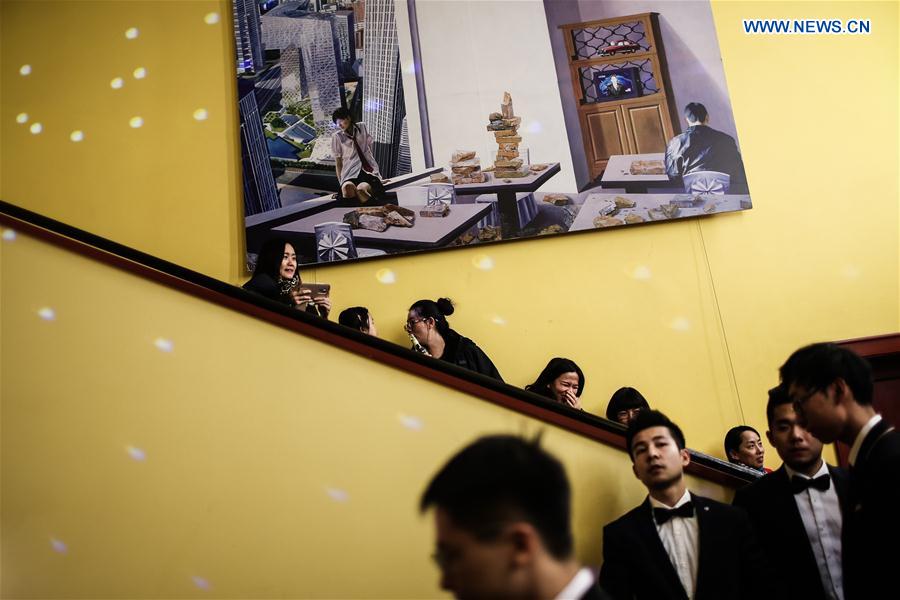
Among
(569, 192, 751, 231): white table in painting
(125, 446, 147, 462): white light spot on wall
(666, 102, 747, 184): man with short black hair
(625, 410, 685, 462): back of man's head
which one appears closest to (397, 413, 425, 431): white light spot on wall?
(625, 410, 685, 462): back of man's head

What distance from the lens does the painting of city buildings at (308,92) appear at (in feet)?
15.7

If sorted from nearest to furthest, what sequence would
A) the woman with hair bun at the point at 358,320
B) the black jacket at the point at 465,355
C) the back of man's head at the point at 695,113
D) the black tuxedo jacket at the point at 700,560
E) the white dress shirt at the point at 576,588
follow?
the white dress shirt at the point at 576,588 → the black tuxedo jacket at the point at 700,560 → the black jacket at the point at 465,355 → the woman with hair bun at the point at 358,320 → the back of man's head at the point at 695,113

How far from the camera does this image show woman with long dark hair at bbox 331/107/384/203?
15.6ft

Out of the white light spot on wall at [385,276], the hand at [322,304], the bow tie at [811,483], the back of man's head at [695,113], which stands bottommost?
the bow tie at [811,483]

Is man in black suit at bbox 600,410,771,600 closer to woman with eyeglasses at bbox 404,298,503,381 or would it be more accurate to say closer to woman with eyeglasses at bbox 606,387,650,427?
woman with eyeglasses at bbox 606,387,650,427

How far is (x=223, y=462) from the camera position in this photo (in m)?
2.70

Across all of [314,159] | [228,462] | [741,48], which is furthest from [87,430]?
[741,48]

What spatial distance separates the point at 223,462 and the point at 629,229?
288 centimetres

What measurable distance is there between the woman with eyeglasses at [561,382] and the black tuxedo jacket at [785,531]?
1291 millimetres

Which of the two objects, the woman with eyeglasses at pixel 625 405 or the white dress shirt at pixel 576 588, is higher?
the woman with eyeglasses at pixel 625 405

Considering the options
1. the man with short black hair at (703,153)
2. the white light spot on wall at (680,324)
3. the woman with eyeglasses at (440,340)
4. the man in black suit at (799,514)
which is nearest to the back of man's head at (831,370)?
the man in black suit at (799,514)

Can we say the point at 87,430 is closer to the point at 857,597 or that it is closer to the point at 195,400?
the point at 195,400

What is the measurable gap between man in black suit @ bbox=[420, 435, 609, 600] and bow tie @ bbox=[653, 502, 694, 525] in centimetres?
125

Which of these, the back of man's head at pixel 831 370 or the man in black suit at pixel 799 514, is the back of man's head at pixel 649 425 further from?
the back of man's head at pixel 831 370
